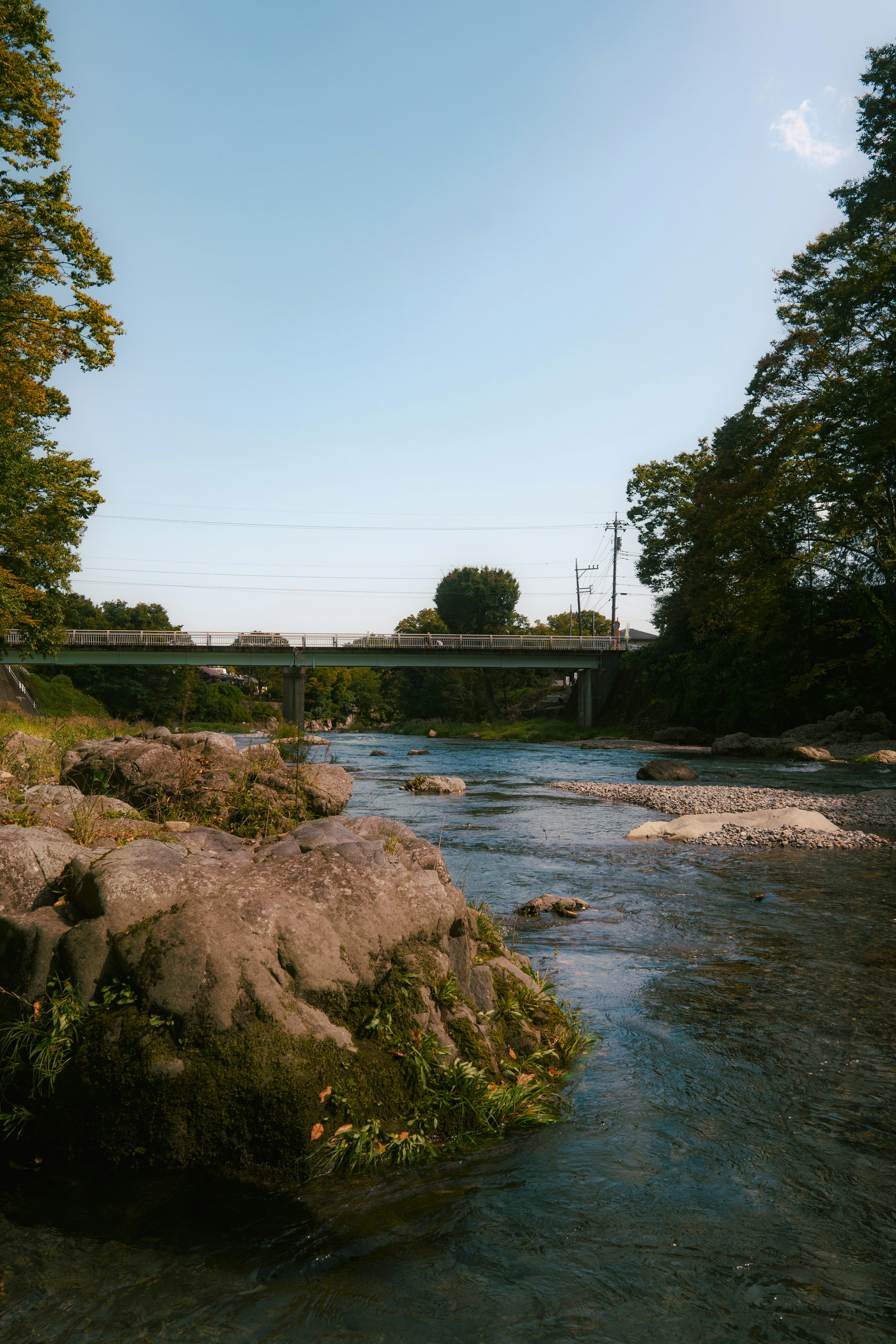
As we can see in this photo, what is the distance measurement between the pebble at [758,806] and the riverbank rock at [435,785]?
2675mm

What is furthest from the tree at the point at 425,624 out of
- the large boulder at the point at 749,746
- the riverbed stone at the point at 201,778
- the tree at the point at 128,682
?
the riverbed stone at the point at 201,778

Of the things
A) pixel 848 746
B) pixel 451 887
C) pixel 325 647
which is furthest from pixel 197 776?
pixel 325 647

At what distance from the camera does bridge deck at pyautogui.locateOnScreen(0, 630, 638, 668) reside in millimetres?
53062

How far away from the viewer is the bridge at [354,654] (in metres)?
53.8

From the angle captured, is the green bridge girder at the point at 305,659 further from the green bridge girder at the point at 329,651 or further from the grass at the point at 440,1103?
the grass at the point at 440,1103

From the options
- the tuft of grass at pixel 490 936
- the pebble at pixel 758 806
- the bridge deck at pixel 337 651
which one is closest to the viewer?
the tuft of grass at pixel 490 936

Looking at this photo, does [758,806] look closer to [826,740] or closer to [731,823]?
[731,823]

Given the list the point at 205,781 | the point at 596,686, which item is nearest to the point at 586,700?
the point at 596,686

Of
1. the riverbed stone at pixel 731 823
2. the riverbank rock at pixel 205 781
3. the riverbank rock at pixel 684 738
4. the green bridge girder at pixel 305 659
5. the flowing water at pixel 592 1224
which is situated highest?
the green bridge girder at pixel 305 659

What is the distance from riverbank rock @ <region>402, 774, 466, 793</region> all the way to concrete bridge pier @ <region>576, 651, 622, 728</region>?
39.3 metres

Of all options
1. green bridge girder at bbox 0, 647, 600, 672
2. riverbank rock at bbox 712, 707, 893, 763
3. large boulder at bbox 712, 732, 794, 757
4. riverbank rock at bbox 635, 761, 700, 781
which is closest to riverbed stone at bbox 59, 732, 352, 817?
riverbank rock at bbox 635, 761, 700, 781

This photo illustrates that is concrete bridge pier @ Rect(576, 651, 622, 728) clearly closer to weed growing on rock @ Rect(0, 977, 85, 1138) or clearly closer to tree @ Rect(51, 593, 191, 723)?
tree @ Rect(51, 593, 191, 723)

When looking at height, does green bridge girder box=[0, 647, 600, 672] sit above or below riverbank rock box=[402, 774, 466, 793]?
above

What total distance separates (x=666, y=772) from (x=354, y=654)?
37.1 meters
